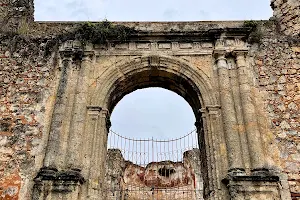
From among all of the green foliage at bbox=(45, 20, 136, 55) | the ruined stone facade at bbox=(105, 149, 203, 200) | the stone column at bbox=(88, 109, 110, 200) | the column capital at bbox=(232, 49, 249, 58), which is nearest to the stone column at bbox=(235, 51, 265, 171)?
the column capital at bbox=(232, 49, 249, 58)

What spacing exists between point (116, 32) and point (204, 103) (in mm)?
2561

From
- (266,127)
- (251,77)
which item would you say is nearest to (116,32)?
(251,77)

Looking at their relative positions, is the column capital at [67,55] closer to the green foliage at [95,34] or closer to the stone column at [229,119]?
the green foliage at [95,34]

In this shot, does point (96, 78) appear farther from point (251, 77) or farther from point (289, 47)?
point (289, 47)

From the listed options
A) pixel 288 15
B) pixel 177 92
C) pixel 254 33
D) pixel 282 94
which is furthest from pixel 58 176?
pixel 288 15

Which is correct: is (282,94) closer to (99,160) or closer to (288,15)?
(288,15)

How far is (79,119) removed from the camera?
6660mm

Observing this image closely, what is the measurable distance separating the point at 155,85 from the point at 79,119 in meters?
2.22

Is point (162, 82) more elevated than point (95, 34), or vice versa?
point (95, 34)

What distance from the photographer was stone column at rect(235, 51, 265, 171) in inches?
238

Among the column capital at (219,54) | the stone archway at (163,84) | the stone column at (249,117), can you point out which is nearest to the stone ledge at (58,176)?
the stone archway at (163,84)

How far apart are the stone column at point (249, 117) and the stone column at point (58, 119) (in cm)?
351

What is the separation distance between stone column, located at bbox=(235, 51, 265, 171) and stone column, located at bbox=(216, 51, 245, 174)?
0.68 feet

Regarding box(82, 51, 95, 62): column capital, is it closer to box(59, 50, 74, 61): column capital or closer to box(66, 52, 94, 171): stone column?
box(66, 52, 94, 171): stone column
